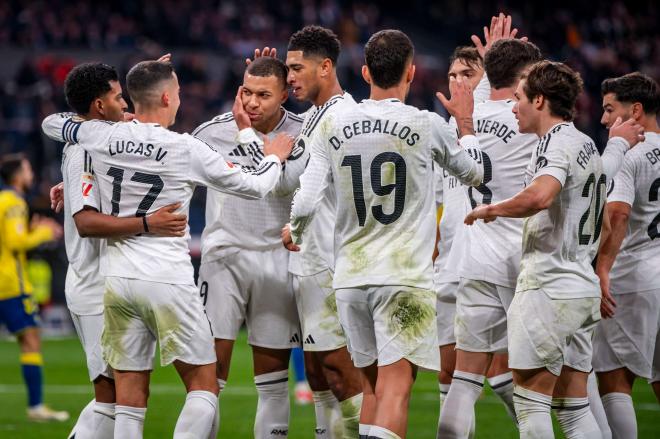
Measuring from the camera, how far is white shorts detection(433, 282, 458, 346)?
686cm

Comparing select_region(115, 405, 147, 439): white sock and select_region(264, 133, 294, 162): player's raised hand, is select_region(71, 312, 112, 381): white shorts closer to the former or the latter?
select_region(115, 405, 147, 439): white sock

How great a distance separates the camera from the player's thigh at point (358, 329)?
5.52 metres

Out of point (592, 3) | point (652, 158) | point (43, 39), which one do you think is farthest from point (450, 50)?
point (652, 158)

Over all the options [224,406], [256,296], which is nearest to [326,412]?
[256,296]

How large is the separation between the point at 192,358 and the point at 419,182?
5.47ft

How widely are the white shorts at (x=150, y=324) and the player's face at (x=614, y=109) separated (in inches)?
119

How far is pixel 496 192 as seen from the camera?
6301 millimetres

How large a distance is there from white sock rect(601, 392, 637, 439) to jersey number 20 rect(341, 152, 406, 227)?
2.25m

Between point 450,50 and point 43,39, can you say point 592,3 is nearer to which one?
point 450,50

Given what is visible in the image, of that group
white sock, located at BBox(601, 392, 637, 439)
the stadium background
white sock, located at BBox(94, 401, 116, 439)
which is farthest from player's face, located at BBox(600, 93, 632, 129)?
the stadium background

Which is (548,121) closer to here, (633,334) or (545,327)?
(545,327)

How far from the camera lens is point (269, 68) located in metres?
6.47

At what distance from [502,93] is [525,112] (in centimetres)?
73

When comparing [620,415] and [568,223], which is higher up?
[568,223]
